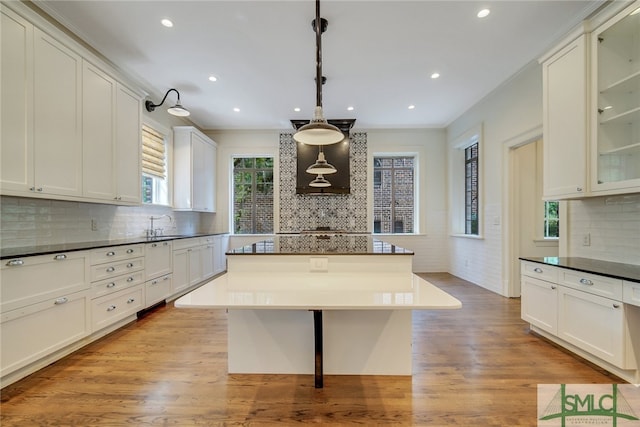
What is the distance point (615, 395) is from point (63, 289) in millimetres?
4070

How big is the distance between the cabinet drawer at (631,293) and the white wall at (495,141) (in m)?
2.17

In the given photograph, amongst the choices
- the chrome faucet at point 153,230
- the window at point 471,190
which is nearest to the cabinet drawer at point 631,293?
the window at point 471,190

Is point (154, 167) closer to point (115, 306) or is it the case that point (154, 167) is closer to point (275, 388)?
point (115, 306)

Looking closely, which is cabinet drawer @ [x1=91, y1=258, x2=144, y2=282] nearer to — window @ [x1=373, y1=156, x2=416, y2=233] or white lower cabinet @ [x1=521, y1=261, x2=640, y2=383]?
white lower cabinet @ [x1=521, y1=261, x2=640, y2=383]

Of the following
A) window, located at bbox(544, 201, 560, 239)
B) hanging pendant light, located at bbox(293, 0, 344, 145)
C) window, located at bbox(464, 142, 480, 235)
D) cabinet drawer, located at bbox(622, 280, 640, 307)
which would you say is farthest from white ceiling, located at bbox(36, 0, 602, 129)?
cabinet drawer, located at bbox(622, 280, 640, 307)

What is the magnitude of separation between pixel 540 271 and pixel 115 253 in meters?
4.14

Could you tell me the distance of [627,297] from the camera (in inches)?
69.4

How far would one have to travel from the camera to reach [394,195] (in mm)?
5965


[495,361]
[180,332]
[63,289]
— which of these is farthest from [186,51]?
[495,361]

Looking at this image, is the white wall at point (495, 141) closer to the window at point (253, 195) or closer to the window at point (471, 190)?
the window at point (471, 190)

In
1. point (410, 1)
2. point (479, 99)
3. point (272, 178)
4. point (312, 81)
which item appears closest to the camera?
point (410, 1)

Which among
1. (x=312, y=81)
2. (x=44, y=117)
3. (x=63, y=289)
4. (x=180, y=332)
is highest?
(x=312, y=81)

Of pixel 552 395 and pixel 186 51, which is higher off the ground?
pixel 186 51

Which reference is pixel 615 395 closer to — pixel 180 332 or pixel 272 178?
pixel 180 332
